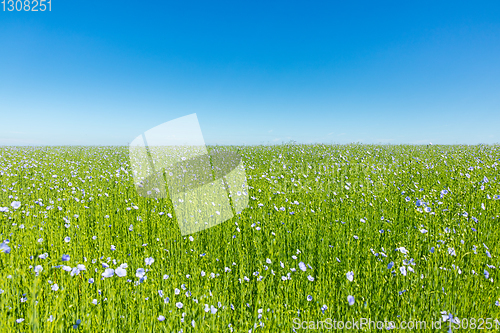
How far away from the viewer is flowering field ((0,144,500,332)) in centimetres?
215

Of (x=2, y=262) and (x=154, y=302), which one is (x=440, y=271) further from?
(x=2, y=262)

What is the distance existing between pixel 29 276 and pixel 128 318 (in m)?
1.33

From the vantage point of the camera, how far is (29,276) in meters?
2.56

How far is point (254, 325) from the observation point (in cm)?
207

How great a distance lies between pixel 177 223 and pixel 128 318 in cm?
226

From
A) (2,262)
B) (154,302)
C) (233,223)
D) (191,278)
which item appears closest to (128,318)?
(154,302)

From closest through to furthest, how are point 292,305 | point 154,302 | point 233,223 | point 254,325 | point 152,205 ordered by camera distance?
1. point 254,325
2. point 154,302
3. point 292,305
4. point 233,223
5. point 152,205

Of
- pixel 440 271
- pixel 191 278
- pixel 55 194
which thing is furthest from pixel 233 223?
pixel 55 194

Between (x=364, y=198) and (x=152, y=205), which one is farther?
(x=364, y=198)

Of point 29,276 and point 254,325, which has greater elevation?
point 29,276

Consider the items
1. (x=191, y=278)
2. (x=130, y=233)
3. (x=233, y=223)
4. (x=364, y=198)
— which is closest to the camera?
(x=191, y=278)

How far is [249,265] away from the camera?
3.21 meters

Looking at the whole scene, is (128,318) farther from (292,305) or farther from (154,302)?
(292,305)

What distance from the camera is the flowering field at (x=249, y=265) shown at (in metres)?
2.15
